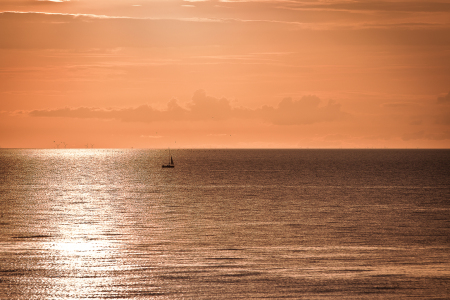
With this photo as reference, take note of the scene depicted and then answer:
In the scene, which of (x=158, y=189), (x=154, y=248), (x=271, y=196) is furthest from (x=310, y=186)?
(x=154, y=248)

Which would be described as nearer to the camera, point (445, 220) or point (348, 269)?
point (348, 269)

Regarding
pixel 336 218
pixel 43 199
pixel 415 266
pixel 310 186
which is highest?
pixel 415 266

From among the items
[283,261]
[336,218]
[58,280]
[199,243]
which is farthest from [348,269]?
[336,218]

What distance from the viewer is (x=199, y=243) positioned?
56.7 m

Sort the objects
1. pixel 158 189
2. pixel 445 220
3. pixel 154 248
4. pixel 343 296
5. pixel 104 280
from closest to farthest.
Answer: pixel 343 296 < pixel 104 280 < pixel 154 248 < pixel 445 220 < pixel 158 189

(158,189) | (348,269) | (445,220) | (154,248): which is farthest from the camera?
(158,189)

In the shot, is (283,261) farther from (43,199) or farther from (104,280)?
(43,199)

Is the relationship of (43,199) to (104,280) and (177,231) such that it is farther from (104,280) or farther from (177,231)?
(104,280)

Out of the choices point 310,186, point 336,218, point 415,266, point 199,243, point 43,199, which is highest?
point 415,266

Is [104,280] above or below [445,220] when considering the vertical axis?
above

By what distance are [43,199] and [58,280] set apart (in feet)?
213

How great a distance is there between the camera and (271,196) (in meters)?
107

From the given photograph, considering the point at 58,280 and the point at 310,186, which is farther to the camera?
the point at 310,186

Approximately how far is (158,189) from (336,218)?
60598 mm
